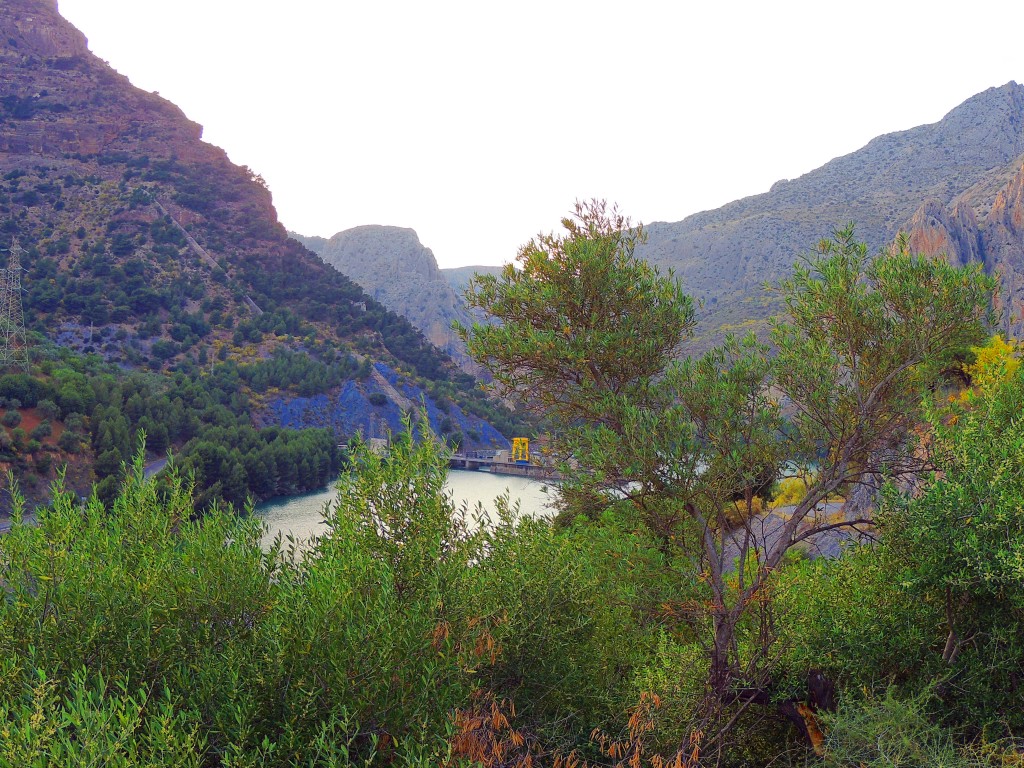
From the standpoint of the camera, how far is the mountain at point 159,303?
49.1 meters

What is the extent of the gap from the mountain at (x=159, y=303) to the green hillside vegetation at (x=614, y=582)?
40.1 metres

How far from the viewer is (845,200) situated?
96250 millimetres

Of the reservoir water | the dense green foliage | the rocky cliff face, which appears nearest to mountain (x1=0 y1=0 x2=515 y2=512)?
the dense green foliage

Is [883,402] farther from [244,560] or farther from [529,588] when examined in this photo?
[244,560]

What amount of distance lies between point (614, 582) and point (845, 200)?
103 m

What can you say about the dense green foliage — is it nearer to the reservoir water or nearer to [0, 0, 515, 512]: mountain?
[0, 0, 515, 512]: mountain

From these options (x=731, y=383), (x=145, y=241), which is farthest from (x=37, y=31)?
(x=731, y=383)

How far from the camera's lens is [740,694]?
328 inches

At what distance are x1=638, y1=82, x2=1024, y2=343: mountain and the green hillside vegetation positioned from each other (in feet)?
229

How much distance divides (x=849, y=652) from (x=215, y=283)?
99764 mm

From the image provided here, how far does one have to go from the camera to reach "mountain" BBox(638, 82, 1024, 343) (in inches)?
3317

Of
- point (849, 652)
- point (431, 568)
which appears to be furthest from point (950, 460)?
point (431, 568)

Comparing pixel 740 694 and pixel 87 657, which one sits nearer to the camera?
pixel 87 657

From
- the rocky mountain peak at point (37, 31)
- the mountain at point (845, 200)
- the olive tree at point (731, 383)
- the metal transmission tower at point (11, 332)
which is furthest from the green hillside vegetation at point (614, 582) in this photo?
the rocky mountain peak at point (37, 31)
